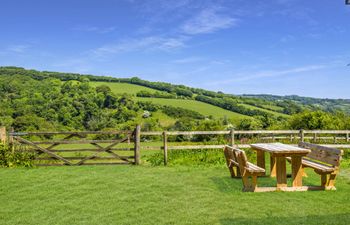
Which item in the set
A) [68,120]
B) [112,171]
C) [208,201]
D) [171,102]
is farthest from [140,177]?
[171,102]

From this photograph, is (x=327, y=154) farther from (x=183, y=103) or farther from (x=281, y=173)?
(x=183, y=103)

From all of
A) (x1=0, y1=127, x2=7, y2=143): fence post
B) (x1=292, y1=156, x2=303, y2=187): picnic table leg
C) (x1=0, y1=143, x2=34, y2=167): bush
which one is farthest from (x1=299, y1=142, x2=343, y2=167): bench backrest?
(x1=0, y1=127, x2=7, y2=143): fence post

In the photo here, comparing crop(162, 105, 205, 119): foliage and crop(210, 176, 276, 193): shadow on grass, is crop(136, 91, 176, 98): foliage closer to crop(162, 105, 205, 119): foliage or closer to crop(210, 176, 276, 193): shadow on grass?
crop(162, 105, 205, 119): foliage

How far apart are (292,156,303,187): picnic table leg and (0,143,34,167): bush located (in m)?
9.21

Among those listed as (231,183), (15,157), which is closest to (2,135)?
(15,157)

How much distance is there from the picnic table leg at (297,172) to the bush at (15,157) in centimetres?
921

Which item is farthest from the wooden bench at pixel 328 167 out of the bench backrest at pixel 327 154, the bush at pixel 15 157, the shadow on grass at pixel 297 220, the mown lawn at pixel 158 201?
the bush at pixel 15 157

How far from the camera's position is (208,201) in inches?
274

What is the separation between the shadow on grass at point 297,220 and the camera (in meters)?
5.53

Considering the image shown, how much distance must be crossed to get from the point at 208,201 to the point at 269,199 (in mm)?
1291

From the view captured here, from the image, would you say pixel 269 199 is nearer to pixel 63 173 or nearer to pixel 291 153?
pixel 291 153

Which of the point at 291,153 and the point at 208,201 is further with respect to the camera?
the point at 291,153

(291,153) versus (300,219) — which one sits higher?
(291,153)

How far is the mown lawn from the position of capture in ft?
19.1
